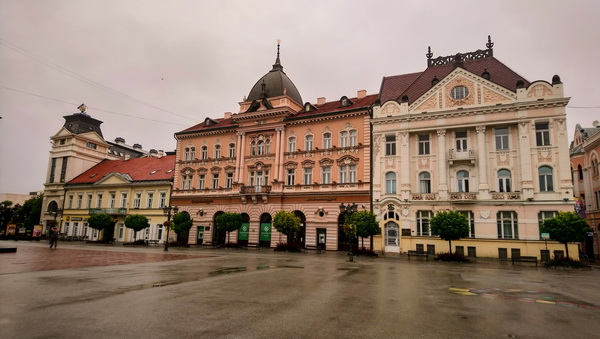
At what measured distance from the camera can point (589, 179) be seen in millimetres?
39000

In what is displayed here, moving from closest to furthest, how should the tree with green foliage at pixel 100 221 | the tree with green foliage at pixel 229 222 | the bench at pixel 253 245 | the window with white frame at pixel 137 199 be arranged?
the bench at pixel 253 245
the tree with green foliage at pixel 229 222
the tree with green foliage at pixel 100 221
the window with white frame at pixel 137 199

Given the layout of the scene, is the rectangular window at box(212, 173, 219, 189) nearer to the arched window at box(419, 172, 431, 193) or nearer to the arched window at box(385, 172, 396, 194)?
the arched window at box(385, 172, 396, 194)

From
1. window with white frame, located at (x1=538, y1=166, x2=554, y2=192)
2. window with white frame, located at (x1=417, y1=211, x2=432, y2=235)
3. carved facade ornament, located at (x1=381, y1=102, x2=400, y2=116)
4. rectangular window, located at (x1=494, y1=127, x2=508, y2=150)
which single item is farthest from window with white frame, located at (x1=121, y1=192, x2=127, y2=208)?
window with white frame, located at (x1=538, y1=166, x2=554, y2=192)

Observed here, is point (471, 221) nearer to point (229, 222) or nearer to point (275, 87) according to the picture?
point (229, 222)

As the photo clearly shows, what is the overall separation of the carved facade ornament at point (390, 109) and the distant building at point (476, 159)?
3.7 inches

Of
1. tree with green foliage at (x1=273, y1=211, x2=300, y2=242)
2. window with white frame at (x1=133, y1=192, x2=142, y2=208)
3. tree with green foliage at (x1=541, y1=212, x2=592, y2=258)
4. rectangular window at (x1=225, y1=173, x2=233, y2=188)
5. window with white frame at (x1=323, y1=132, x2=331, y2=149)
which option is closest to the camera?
tree with green foliage at (x1=541, y1=212, x2=592, y2=258)

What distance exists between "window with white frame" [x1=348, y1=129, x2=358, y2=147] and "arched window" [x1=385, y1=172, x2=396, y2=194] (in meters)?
4.65

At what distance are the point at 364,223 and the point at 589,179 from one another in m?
27.8

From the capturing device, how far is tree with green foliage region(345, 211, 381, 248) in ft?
97.7

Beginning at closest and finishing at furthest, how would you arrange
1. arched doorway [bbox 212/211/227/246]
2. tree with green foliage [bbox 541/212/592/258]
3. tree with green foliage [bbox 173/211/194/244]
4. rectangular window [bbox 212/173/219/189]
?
tree with green foliage [bbox 541/212/592/258] < tree with green foliage [bbox 173/211/194/244] < arched doorway [bbox 212/211/227/246] < rectangular window [bbox 212/173/219/189]

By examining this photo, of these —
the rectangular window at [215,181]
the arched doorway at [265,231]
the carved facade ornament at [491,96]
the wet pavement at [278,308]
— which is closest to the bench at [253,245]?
the arched doorway at [265,231]

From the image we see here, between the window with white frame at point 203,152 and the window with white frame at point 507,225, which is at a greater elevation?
the window with white frame at point 203,152

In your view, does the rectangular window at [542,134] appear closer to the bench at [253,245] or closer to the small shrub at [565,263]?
the small shrub at [565,263]

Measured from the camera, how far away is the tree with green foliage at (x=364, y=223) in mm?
29781
